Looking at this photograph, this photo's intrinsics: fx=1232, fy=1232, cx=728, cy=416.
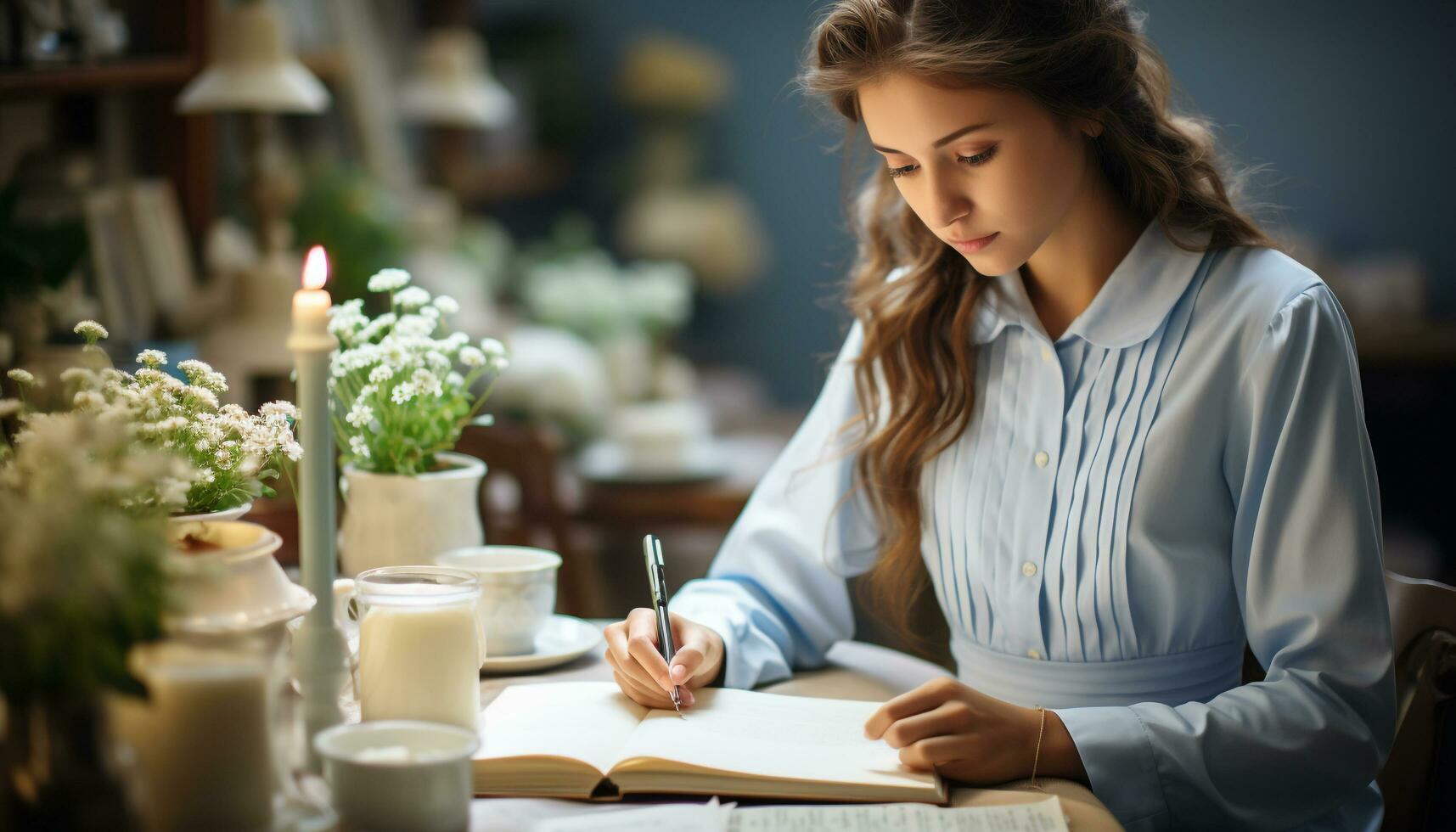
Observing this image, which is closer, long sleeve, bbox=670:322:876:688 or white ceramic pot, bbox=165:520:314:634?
white ceramic pot, bbox=165:520:314:634

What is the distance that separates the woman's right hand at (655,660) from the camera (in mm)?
1053

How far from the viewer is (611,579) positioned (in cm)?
308

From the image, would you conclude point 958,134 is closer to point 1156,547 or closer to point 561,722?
point 1156,547

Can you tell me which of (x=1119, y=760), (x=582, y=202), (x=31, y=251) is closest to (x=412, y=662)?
(x=1119, y=760)

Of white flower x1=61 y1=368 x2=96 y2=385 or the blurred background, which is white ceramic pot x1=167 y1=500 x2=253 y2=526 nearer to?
white flower x1=61 y1=368 x2=96 y2=385

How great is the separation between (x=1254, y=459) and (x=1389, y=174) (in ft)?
13.3

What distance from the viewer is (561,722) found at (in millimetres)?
1009

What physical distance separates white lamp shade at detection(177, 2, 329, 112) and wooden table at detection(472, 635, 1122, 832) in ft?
4.24

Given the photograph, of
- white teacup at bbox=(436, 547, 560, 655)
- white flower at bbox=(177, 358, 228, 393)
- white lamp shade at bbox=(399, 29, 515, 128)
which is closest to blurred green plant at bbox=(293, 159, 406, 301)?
white lamp shade at bbox=(399, 29, 515, 128)

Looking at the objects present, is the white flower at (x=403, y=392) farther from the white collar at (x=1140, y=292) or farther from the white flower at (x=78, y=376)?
the white collar at (x=1140, y=292)

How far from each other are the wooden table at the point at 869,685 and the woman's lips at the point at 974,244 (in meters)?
0.44

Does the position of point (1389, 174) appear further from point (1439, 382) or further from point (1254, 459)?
point (1254, 459)

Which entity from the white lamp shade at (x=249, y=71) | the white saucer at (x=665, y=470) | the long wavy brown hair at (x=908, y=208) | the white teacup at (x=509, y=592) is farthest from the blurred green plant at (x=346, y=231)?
the white teacup at (x=509, y=592)

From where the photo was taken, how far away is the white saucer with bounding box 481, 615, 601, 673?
1.18m
